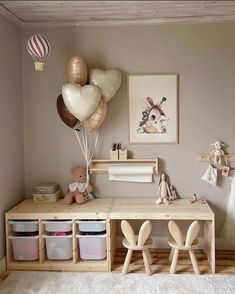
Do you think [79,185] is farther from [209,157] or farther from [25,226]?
[209,157]

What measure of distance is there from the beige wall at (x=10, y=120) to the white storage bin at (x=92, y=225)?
70 centimetres

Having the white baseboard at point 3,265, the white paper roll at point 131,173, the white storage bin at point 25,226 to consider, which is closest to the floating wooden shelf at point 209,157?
the white paper roll at point 131,173

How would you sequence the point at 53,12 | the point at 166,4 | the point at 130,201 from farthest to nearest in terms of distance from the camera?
the point at 130,201 → the point at 53,12 → the point at 166,4

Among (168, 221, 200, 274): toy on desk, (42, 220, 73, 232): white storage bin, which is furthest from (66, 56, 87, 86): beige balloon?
(168, 221, 200, 274): toy on desk

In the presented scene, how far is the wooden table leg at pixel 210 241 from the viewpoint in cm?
304

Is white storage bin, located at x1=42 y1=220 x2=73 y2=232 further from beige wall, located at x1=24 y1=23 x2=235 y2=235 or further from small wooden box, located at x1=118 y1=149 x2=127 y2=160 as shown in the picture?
small wooden box, located at x1=118 y1=149 x2=127 y2=160

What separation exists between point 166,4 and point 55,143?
1.67 meters

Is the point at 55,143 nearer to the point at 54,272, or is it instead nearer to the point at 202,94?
the point at 54,272

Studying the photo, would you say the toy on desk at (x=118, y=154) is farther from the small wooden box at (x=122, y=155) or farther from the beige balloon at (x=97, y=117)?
the beige balloon at (x=97, y=117)

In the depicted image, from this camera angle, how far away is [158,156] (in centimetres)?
360

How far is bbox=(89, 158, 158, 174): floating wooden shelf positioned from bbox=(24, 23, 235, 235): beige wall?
0.23ft

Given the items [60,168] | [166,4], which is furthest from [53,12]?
[60,168]

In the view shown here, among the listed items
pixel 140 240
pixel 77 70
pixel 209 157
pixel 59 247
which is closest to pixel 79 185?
pixel 59 247

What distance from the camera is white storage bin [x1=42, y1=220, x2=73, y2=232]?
10.4 feet
